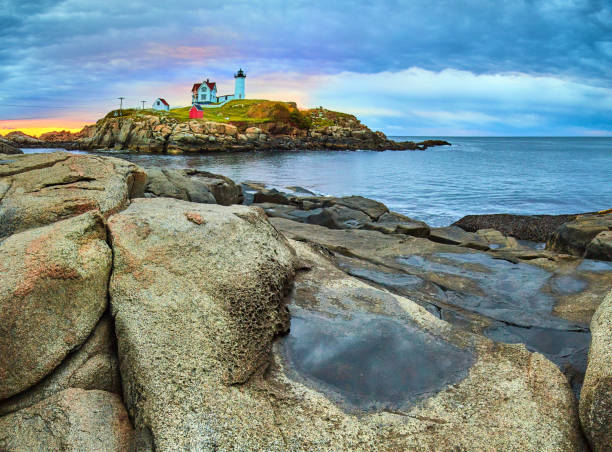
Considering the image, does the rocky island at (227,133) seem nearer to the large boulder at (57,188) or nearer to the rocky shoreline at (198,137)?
the rocky shoreline at (198,137)

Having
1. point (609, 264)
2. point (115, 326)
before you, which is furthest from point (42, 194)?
point (609, 264)

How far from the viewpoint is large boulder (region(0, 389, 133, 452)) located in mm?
3184

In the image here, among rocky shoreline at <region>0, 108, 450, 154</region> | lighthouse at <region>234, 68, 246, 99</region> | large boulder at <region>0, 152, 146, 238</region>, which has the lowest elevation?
large boulder at <region>0, 152, 146, 238</region>

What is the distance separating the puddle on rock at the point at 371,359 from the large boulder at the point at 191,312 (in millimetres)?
366

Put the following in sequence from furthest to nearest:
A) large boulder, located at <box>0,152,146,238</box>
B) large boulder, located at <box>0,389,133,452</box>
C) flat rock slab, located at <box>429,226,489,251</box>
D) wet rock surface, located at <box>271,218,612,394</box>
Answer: flat rock slab, located at <box>429,226,489,251</box>, wet rock surface, located at <box>271,218,612,394</box>, large boulder, located at <box>0,152,146,238</box>, large boulder, located at <box>0,389,133,452</box>

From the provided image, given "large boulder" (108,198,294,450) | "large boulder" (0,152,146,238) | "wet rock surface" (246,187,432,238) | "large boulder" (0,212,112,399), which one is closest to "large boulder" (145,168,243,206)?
"wet rock surface" (246,187,432,238)

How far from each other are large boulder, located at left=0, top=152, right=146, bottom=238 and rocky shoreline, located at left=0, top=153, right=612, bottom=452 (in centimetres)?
3

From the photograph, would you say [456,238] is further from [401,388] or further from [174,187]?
[401,388]

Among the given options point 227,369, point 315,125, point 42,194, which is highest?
point 315,125

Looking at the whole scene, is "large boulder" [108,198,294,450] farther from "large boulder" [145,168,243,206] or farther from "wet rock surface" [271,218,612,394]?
"large boulder" [145,168,243,206]

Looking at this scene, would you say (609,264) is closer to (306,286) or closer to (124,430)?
(306,286)

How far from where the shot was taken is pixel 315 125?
385 feet

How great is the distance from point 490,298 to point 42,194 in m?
6.89

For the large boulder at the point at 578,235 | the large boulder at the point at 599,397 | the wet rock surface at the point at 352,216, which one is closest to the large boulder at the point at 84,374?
the large boulder at the point at 599,397
